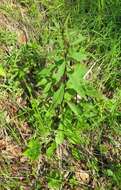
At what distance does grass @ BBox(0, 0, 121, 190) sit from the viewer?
9.71 ft

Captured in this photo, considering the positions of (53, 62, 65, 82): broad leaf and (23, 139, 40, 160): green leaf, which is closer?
(53, 62, 65, 82): broad leaf

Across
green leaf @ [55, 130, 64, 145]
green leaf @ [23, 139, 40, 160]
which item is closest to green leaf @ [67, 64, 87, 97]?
green leaf @ [55, 130, 64, 145]

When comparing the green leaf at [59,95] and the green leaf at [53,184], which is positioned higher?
the green leaf at [59,95]

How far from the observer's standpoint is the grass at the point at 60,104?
9.71ft

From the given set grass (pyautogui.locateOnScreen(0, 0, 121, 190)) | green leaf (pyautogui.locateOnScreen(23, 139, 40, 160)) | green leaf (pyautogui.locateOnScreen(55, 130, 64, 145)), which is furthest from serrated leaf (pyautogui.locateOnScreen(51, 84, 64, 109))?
green leaf (pyautogui.locateOnScreen(23, 139, 40, 160))

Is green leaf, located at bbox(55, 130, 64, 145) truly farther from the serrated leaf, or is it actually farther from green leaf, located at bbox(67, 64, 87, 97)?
green leaf, located at bbox(67, 64, 87, 97)

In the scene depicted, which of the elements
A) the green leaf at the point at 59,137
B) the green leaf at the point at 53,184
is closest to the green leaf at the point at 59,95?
the green leaf at the point at 59,137

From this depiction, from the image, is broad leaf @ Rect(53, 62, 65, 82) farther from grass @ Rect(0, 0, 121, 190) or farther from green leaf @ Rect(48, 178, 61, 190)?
green leaf @ Rect(48, 178, 61, 190)

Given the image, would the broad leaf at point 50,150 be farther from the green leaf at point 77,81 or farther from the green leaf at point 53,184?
the green leaf at point 77,81

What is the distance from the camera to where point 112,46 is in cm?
350

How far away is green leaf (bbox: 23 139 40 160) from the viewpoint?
9.87ft

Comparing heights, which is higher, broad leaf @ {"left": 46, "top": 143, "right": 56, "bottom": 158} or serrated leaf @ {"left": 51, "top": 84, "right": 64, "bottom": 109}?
serrated leaf @ {"left": 51, "top": 84, "right": 64, "bottom": 109}

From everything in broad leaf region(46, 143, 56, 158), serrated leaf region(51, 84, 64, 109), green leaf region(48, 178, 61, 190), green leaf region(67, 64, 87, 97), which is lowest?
green leaf region(48, 178, 61, 190)

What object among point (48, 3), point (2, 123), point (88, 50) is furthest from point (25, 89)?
point (48, 3)
